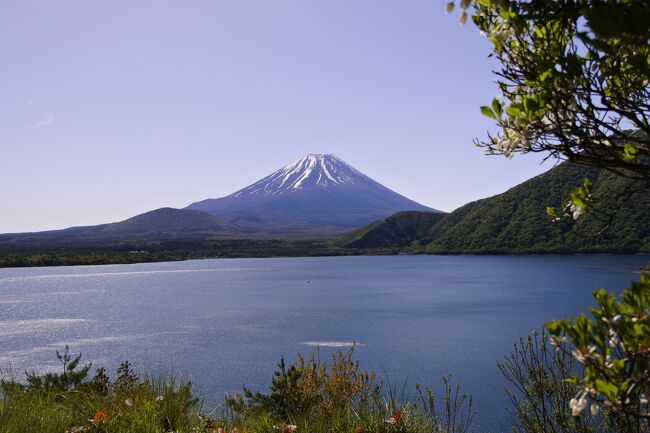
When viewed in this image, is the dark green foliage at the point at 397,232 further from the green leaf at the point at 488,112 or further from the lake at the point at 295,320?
the green leaf at the point at 488,112

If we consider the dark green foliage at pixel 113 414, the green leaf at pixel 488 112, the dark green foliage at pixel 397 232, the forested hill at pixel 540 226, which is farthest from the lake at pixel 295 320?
the dark green foliage at pixel 397 232

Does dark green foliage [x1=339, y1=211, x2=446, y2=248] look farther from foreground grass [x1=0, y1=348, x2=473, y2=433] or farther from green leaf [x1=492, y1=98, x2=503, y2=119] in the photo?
green leaf [x1=492, y1=98, x2=503, y2=119]

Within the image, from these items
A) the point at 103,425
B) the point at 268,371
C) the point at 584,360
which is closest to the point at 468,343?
the point at 268,371

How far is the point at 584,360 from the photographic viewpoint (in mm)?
1924

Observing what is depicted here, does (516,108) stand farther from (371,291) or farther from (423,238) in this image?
(423,238)

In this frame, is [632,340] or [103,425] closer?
[632,340]

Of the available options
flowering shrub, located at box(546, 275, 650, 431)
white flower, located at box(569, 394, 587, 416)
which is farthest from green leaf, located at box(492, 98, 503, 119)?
white flower, located at box(569, 394, 587, 416)

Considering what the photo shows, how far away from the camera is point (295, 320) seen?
4184 centimetres

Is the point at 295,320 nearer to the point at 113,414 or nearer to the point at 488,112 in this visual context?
the point at 113,414

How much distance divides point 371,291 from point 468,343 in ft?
108

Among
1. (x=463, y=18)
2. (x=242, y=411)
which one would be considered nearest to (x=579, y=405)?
(x=463, y=18)

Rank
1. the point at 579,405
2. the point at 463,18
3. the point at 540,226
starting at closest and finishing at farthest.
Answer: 1. the point at 579,405
2. the point at 463,18
3. the point at 540,226

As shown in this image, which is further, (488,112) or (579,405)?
(488,112)

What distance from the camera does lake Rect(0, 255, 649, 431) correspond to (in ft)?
83.7
